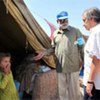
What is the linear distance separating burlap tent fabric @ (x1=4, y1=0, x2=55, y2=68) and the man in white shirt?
209cm

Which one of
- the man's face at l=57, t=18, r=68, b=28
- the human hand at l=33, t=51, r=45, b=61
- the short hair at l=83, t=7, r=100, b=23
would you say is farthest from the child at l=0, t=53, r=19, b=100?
the short hair at l=83, t=7, r=100, b=23

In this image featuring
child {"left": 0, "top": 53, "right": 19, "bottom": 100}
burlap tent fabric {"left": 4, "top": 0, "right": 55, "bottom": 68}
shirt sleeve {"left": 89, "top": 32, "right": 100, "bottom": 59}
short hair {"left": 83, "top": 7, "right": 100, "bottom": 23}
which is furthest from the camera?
burlap tent fabric {"left": 4, "top": 0, "right": 55, "bottom": 68}

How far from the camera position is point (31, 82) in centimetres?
645

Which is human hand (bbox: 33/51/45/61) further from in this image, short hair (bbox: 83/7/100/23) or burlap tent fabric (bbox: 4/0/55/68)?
short hair (bbox: 83/7/100/23)

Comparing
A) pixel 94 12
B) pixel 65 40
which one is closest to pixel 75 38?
pixel 65 40

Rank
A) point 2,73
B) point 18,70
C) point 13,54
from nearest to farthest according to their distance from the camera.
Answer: point 2,73
point 18,70
point 13,54

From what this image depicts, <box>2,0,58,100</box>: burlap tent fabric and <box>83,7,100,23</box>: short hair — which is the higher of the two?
<box>83,7,100,23</box>: short hair

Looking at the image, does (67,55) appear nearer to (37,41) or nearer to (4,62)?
(37,41)

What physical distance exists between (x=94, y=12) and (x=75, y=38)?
8.02 feet

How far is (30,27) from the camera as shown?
250 inches

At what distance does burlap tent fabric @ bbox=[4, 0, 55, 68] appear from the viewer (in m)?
5.98

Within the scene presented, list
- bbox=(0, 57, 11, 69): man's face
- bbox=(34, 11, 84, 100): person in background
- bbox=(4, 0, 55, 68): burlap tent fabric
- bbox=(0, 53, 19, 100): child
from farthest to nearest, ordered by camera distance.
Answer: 1. bbox=(34, 11, 84, 100): person in background
2. bbox=(4, 0, 55, 68): burlap tent fabric
3. bbox=(0, 57, 11, 69): man's face
4. bbox=(0, 53, 19, 100): child

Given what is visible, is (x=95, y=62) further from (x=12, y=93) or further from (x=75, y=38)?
(x=75, y=38)

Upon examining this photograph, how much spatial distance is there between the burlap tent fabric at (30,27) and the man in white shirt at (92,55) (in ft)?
6.87
